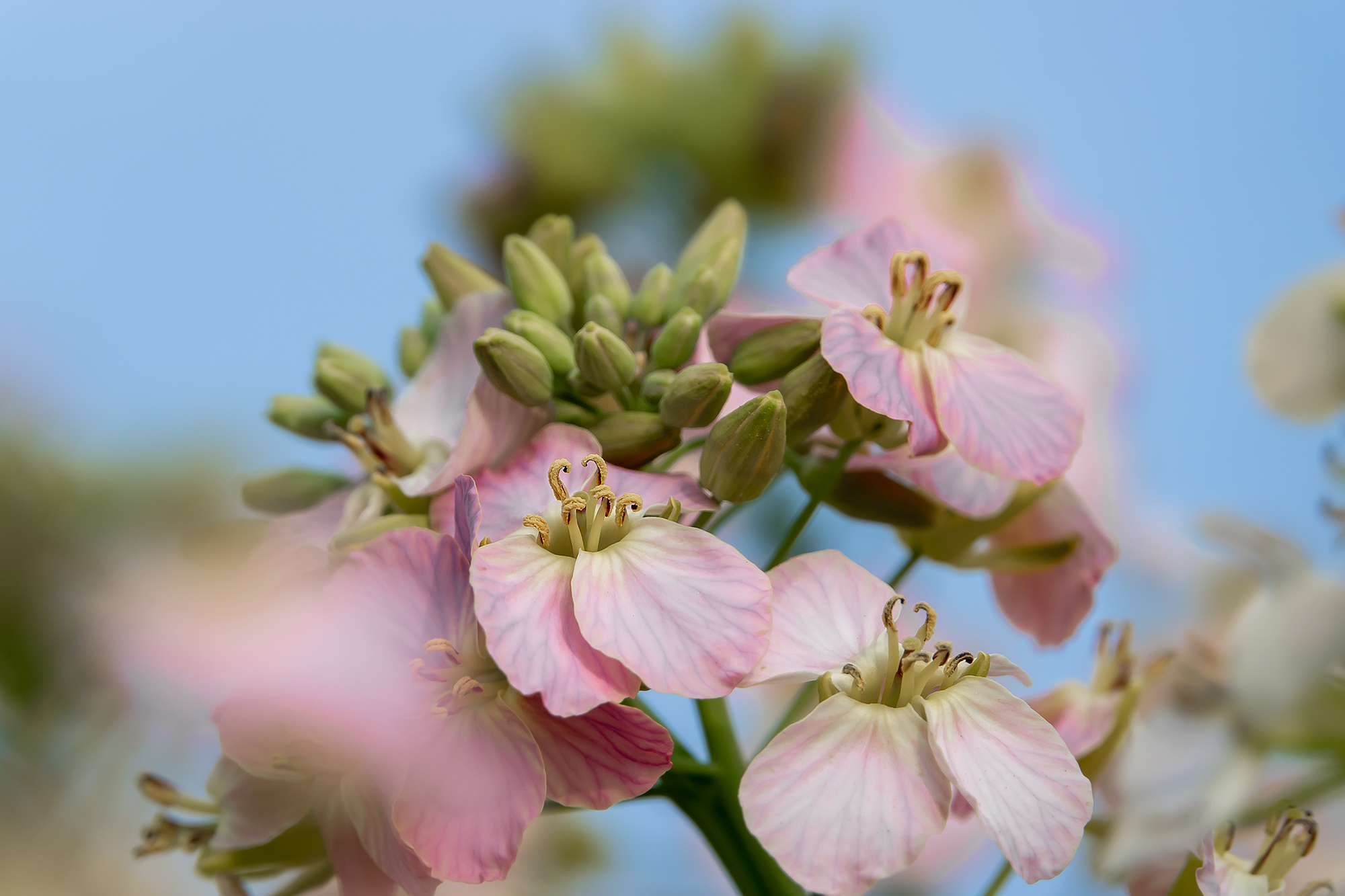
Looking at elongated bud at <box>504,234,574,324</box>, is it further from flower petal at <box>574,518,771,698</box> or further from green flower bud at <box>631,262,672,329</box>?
flower petal at <box>574,518,771,698</box>

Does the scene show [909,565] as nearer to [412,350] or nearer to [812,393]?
[812,393]

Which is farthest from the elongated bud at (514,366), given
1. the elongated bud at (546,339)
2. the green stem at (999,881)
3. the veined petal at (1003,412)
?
→ the green stem at (999,881)

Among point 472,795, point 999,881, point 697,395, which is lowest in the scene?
point 999,881

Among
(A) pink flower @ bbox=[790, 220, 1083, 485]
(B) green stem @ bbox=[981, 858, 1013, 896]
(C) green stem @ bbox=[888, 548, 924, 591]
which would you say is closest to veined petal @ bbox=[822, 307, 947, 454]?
(A) pink flower @ bbox=[790, 220, 1083, 485]

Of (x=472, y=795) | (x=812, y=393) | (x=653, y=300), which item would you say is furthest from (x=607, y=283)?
(x=472, y=795)

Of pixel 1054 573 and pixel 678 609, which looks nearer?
pixel 678 609

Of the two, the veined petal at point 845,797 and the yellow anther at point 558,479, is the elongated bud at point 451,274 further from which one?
the veined petal at point 845,797
